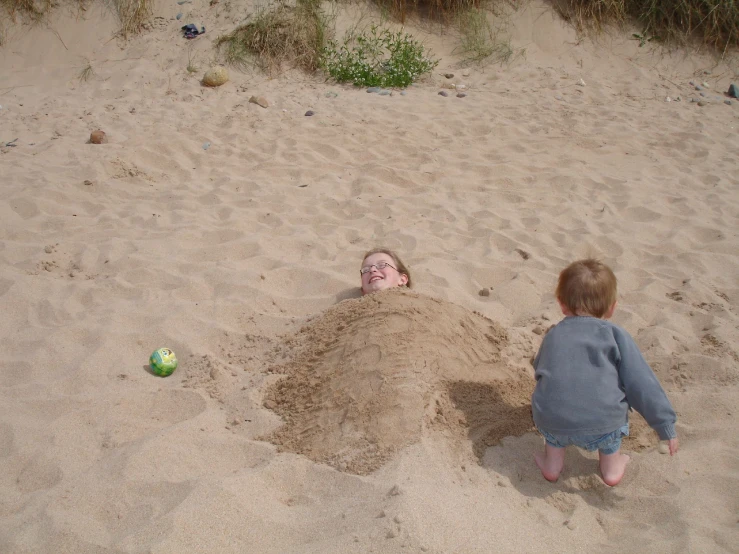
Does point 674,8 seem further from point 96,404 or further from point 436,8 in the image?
point 96,404

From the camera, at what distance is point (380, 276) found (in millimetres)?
3555

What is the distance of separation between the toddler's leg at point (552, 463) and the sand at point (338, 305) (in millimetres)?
43

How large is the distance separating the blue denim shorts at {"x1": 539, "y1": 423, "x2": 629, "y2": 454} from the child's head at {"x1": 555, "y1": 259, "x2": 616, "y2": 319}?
456 millimetres

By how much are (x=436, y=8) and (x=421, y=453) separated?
7699 mm

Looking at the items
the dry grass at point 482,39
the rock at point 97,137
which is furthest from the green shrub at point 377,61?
the rock at point 97,137

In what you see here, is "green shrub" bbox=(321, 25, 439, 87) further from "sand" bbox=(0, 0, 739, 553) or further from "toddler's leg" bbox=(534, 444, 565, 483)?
"toddler's leg" bbox=(534, 444, 565, 483)

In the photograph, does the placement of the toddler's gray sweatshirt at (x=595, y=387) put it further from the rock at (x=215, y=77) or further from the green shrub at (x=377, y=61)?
the rock at (x=215, y=77)

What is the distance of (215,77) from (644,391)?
20.3ft

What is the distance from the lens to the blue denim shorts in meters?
2.32

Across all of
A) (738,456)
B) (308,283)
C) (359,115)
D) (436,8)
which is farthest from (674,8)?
(738,456)

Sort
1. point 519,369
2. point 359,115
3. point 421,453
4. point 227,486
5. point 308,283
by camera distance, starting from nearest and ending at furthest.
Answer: point 227,486
point 421,453
point 519,369
point 308,283
point 359,115

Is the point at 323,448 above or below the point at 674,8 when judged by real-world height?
below

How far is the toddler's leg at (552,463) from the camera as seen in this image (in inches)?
92.4

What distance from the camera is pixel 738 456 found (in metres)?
2.43
